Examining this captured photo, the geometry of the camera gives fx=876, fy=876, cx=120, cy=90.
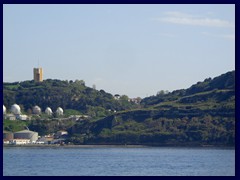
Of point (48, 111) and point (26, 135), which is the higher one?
point (48, 111)

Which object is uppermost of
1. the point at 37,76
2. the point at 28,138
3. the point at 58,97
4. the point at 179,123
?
the point at 37,76

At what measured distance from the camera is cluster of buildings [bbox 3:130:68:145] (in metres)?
63.4

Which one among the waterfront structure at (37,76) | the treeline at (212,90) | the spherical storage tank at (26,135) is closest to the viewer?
the treeline at (212,90)

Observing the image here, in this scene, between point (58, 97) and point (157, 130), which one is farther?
point (58, 97)

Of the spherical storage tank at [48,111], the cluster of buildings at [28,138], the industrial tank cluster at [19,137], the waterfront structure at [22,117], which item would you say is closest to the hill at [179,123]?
the cluster of buildings at [28,138]

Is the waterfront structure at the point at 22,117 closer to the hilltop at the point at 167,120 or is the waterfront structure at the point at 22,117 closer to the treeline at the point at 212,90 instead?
the hilltop at the point at 167,120

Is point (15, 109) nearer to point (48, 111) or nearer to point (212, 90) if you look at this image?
point (48, 111)

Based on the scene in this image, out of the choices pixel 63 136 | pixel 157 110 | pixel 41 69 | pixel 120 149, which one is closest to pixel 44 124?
pixel 63 136

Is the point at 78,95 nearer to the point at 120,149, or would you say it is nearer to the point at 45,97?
the point at 45,97

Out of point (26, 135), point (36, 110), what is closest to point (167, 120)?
point (26, 135)

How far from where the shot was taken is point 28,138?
63.3 m

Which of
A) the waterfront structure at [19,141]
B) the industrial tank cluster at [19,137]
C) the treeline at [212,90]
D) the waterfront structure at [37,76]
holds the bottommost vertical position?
the waterfront structure at [19,141]

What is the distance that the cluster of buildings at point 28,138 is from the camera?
63375 mm
